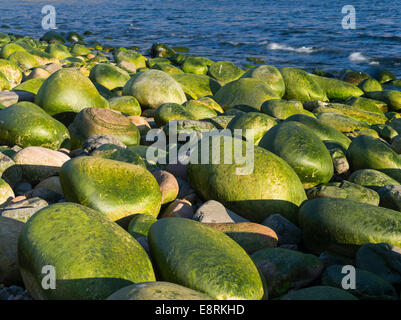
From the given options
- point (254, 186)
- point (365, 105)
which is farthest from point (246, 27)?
point (254, 186)

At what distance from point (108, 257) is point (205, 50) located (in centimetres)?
1163

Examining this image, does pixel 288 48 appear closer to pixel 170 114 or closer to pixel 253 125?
pixel 170 114

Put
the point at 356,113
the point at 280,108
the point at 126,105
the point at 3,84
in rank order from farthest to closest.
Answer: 1. the point at 356,113
2. the point at 3,84
3. the point at 280,108
4. the point at 126,105

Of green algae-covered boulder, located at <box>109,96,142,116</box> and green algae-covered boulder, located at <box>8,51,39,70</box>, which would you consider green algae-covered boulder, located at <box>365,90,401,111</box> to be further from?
green algae-covered boulder, located at <box>8,51,39,70</box>

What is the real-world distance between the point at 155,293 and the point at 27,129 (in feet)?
8.75

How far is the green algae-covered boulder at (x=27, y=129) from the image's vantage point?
3857 mm

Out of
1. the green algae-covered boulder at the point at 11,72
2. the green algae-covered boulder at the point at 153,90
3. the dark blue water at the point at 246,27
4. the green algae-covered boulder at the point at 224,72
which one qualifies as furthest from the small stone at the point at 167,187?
the dark blue water at the point at 246,27

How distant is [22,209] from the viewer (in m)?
2.67

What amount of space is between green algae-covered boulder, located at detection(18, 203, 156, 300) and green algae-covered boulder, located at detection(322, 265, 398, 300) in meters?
0.97

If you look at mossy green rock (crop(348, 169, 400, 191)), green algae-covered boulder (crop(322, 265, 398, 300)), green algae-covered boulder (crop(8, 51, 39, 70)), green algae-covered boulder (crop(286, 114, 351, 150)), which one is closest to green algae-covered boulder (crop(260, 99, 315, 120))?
green algae-covered boulder (crop(286, 114, 351, 150))

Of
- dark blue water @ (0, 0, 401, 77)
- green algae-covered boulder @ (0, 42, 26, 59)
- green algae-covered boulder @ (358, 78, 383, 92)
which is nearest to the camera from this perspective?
green algae-covered boulder @ (0, 42, 26, 59)

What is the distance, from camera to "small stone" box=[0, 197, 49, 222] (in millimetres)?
2611

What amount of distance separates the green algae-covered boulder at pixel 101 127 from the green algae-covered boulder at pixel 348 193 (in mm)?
1814

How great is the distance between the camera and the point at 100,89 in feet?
20.1
